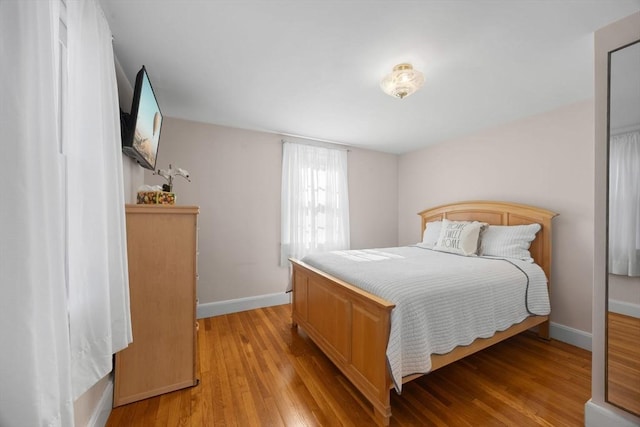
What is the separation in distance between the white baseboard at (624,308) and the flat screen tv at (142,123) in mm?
3081

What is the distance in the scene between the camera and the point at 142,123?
1757 millimetres

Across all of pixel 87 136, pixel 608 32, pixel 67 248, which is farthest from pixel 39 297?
pixel 608 32

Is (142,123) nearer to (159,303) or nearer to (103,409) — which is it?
(159,303)

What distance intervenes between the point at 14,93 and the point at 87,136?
0.57 m

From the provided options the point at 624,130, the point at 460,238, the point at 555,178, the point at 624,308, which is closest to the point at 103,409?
the point at 624,308

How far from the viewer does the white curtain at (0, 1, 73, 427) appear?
60 centimetres

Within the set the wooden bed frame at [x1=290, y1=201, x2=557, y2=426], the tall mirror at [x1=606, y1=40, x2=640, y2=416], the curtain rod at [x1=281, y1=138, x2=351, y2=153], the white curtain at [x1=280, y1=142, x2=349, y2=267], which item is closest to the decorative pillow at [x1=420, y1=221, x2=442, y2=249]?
the wooden bed frame at [x1=290, y1=201, x2=557, y2=426]

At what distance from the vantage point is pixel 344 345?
1.85 meters

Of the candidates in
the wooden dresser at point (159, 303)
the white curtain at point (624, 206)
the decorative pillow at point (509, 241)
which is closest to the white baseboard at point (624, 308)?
the white curtain at point (624, 206)

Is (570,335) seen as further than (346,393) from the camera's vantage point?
Yes

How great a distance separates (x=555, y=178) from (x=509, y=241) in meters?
0.80

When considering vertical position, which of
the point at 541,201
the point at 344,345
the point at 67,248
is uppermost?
the point at 541,201

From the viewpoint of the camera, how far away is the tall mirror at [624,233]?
1.36 m

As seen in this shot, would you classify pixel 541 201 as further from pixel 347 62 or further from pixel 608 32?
pixel 347 62
